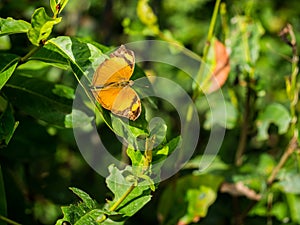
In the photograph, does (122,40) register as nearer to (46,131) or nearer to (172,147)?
(46,131)

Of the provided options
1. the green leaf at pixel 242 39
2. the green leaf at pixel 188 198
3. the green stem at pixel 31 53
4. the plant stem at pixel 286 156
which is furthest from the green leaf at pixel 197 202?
the green stem at pixel 31 53

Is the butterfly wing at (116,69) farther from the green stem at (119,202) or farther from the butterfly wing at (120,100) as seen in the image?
the green stem at (119,202)

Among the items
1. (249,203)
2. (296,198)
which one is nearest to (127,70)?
(249,203)

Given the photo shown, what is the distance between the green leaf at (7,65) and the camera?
0.84 meters

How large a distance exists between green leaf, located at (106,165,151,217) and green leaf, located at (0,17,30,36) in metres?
0.24

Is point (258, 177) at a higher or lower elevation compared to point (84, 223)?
lower

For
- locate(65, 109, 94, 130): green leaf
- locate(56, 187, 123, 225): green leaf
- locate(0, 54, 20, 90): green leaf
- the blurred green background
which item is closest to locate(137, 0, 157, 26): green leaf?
the blurred green background

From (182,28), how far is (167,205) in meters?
1.28

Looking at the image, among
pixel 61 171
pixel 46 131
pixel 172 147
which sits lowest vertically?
pixel 61 171

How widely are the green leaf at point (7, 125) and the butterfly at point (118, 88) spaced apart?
0.16m

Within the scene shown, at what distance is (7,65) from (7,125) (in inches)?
3.6

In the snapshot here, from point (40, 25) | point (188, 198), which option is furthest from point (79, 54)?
point (188, 198)

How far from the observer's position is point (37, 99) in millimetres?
1042

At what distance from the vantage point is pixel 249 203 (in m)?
1.43
